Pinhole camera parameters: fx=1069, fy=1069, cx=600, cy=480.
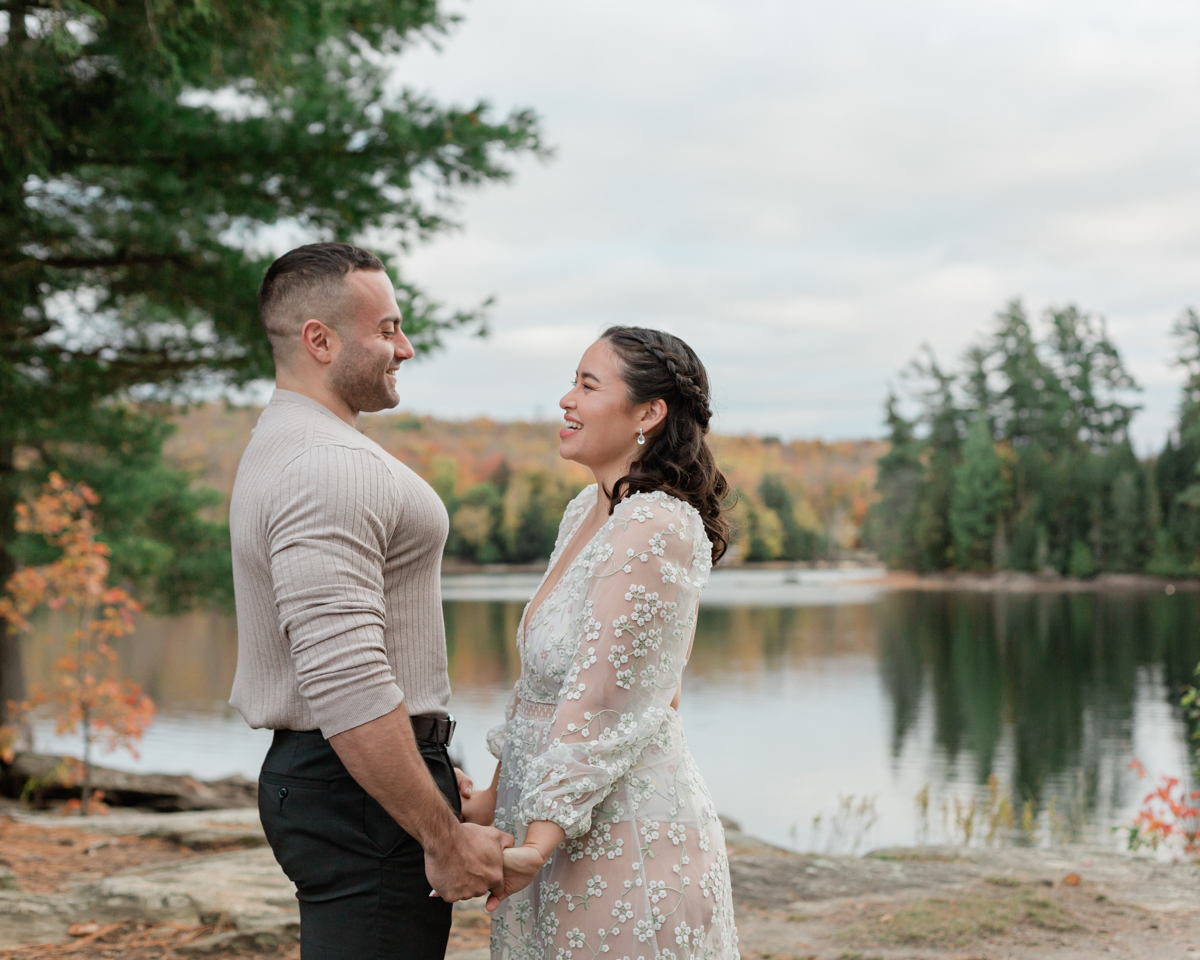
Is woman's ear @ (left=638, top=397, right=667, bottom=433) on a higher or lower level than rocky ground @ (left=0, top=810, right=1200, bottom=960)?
higher

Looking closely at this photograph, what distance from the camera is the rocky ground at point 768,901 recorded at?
3637mm

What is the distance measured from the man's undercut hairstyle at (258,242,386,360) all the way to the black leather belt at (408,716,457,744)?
29.3 inches

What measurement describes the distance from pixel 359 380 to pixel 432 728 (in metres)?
0.68

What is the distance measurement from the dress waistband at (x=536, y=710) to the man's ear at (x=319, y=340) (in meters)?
0.83

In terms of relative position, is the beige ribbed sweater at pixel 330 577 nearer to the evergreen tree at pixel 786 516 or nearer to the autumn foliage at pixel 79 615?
the autumn foliage at pixel 79 615

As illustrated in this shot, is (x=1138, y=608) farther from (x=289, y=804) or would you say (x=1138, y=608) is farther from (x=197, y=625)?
(x=289, y=804)

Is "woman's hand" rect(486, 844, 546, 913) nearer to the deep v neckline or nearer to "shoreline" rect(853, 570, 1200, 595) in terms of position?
the deep v neckline

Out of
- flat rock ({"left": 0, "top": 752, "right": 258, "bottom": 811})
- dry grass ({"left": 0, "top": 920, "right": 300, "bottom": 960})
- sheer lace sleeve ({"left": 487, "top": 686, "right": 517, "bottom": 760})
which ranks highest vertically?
sheer lace sleeve ({"left": 487, "top": 686, "right": 517, "bottom": 760})

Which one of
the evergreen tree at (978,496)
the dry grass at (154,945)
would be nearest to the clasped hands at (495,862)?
the dry grass at (154,945)

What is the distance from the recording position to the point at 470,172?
21.0 feet

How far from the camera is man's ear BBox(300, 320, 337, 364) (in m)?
2.00

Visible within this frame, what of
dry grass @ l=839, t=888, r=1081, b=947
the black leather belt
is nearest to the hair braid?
the black leather belt

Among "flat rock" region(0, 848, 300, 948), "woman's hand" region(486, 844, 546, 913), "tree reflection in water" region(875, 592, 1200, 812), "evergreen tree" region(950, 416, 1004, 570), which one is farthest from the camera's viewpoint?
"evergreen tree" region(950, 416, 1004, 570)

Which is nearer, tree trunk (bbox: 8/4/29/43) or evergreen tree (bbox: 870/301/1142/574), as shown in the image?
tree trunk (bbox: 8/4/29/43)
